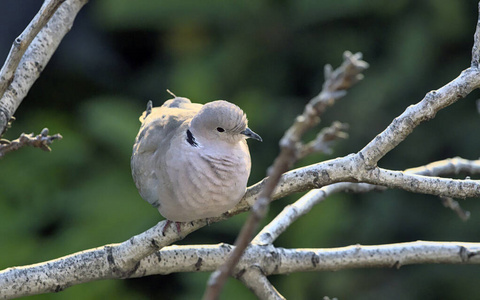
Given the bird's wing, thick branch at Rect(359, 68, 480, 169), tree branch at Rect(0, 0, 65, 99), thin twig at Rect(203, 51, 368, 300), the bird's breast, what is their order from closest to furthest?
thin twig at Rect(203, 51, 368, 300), tree branch at Rect(0, 0, 65, 99), thick branch at Rect(359, 68, 480, 169), the bird's breast, the bird's wing

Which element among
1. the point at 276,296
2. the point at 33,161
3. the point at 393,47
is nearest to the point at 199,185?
the point at 276,296

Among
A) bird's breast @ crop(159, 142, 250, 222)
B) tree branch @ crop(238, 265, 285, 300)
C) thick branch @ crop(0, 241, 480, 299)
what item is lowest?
tree branch @ crop(238, 265, 285, 300)

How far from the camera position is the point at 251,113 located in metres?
2.26

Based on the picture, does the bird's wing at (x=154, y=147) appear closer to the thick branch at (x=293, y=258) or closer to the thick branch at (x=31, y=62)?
the thick branch at (x=293, y=258)

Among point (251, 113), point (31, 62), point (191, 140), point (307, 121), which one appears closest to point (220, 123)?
point (191, 140)

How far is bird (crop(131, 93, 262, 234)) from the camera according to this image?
1205 millimetres

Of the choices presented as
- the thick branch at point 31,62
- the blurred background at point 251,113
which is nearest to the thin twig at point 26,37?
the thick branch at point 31,62

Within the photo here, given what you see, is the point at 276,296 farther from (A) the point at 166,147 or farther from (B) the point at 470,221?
(B) the point at 470,221

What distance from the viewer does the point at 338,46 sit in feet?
8.23

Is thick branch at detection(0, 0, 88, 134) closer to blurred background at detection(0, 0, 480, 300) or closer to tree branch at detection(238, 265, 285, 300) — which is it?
tree branch at detection(238, 265, 285, 300)

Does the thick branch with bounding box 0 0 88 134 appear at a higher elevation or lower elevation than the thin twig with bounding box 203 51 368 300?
higher

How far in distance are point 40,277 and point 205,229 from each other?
112cm

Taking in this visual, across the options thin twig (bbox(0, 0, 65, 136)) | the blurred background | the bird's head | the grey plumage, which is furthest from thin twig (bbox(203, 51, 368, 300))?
the blurred background

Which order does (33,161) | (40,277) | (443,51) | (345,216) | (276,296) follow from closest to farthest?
1. (40,277)
2. (276,296)
3. (345,216)
4. (33,161)
5. (443,51)
